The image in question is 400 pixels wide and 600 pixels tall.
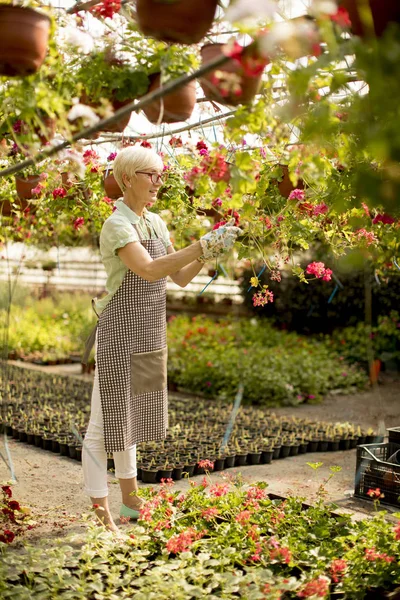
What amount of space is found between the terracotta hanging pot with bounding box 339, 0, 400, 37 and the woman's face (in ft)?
3.86

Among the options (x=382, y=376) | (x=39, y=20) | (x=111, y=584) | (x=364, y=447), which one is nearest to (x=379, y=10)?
(x=39, y=20)

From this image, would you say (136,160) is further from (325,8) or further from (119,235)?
(325,8)

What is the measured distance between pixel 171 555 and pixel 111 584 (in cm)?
40

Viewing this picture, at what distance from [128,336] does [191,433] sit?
2041 mm

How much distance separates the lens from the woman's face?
2.73 metres

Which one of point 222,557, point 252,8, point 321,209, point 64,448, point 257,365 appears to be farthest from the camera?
point 257,365

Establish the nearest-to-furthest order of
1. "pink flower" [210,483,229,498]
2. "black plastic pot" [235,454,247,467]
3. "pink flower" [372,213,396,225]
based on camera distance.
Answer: "pink flower" [372,213,396,225], "pink flower" [210,483,229,498], "black plastic pot" [235,454,247,467]

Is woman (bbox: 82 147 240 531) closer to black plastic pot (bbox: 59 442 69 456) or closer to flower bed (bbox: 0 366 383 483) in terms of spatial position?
flower bed (bbox: 0 366 383 483)

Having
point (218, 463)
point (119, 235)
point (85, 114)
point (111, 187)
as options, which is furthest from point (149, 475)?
point (85, 114)

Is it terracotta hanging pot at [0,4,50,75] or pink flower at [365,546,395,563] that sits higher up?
terracotta hanging pot at [0,4,50,75]

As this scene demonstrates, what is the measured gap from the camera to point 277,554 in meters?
2.21

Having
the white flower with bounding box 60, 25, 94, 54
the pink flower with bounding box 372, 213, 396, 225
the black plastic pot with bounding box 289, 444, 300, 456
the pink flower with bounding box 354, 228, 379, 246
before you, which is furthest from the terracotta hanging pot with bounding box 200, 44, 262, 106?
the black plastic pot with bounding box 289, 444, 300, 456

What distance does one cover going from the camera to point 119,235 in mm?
2648

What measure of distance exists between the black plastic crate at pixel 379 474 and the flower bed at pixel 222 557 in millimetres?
746
